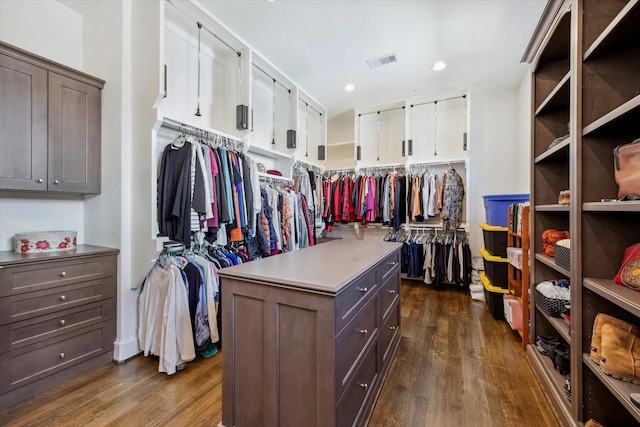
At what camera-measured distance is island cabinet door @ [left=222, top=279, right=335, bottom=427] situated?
1.08 meters

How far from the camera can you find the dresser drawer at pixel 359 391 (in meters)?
1.16

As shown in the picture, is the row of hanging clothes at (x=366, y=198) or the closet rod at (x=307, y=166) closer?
the closet rod at (x=307, y=166)

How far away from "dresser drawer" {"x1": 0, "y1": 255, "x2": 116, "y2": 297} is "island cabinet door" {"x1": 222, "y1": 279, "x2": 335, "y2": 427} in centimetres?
135

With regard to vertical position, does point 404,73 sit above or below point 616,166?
above

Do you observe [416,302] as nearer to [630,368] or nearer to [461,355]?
[461,355]

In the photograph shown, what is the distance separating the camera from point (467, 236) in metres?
3.98

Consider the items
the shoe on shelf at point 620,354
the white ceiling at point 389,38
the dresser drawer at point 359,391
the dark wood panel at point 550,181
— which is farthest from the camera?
the white ceiling at point 389,38

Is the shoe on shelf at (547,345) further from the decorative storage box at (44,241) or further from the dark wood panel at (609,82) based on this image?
the decorative storage box at (44,241)

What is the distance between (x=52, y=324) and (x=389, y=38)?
3.69 metres

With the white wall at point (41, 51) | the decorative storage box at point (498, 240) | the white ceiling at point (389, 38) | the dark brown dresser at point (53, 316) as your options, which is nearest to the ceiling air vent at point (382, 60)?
the white ceiling at point (389, 38)

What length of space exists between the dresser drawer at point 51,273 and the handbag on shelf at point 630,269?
3.06m

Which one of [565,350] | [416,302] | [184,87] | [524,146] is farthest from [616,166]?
[184,87]

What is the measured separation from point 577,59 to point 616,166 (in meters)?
0.56

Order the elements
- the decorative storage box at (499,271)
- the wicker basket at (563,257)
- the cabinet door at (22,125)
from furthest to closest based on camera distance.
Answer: the decorative storage box at (499,271) → the cabinet door at (22,125) → the wicker basket at (563,257)
